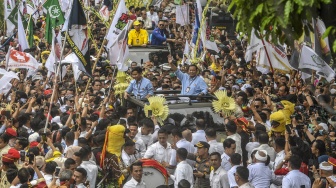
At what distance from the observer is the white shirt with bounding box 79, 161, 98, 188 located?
1333cm

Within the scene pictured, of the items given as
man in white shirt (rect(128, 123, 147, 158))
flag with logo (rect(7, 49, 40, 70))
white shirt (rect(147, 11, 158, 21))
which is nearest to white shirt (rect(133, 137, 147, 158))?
man in white shirt (rect(128, 123, 147, 158))

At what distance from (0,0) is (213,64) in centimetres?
1429

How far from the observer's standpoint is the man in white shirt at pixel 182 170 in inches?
524

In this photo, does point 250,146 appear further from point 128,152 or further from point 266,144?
point 128,152

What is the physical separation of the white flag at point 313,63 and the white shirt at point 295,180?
3.68m

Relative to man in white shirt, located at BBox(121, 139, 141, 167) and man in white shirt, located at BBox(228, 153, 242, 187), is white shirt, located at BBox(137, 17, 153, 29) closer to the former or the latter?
man in white shirt, located at BBox(121, 139, 141, 167)

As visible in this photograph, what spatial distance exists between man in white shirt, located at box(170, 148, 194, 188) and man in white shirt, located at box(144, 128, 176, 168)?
74cm

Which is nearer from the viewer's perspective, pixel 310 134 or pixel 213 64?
pixel 310 134

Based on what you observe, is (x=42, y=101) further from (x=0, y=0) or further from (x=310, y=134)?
(x=0, y=0)

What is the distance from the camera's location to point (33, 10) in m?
29.6

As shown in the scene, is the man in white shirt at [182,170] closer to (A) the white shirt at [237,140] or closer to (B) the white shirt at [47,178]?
(A) the white shirt at [237,140]

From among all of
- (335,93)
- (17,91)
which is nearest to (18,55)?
(17,91)

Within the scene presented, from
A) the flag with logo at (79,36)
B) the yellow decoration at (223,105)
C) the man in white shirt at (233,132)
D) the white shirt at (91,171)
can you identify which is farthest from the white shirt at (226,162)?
the flag with logo at (79,36)

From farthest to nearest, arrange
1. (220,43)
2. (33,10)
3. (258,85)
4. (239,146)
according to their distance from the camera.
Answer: (33,10), (220,43), (258,85), (239,146)
